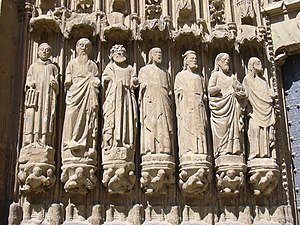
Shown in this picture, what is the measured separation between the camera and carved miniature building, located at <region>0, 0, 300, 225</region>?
5262 mm

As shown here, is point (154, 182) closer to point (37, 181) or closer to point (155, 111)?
point (155, 111)

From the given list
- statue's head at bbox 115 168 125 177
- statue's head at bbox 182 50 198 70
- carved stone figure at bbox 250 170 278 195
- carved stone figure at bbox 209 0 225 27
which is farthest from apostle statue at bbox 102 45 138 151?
carved stone figure at bbox 250 170 278 195

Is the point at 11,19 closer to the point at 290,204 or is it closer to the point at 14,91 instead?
the point at 14,91

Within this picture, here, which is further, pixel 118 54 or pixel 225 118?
pixel 118 54

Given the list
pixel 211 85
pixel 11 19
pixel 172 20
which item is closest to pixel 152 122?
pixel 211 85

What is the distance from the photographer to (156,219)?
5348 millimetres

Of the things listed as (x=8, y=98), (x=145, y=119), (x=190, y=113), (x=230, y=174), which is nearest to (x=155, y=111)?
(x=145, y=119)

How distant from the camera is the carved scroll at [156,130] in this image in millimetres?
5320

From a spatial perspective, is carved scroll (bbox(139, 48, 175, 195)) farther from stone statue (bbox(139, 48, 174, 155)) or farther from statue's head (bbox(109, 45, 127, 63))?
statue's head (bbox(109, 45, 127, 63))

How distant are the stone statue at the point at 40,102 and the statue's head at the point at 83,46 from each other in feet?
1.05

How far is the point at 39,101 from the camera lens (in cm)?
539

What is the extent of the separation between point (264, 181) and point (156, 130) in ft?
4.02

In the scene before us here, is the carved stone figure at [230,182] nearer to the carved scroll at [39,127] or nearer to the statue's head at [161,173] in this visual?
the statue's head at [161,173]

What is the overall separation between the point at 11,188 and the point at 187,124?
189 cm
